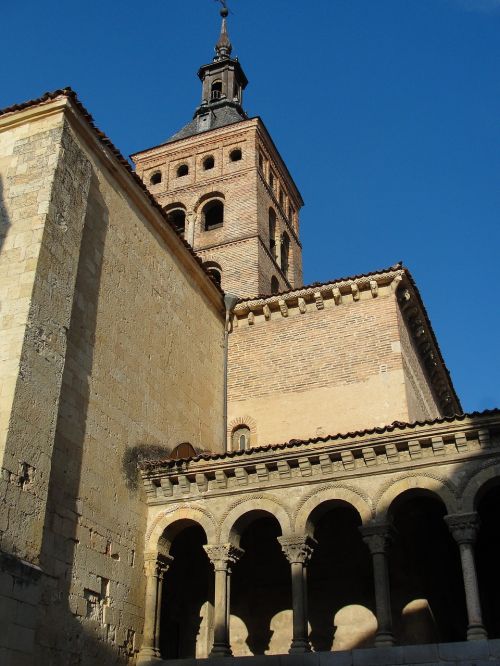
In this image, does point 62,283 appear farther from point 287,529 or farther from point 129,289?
point 287,529

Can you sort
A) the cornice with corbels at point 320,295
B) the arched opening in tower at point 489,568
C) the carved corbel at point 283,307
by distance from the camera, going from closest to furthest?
the arched opening in tower at point 489,568 < the cornice with corbels at point 320,295 < the carved corbel at point 283,307

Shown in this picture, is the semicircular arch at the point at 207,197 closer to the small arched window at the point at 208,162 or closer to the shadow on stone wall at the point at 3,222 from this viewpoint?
the small arched window at the point at 208,162

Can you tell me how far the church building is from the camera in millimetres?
10672

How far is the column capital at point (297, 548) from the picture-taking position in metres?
12.2

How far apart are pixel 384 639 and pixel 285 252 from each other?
18487 mm

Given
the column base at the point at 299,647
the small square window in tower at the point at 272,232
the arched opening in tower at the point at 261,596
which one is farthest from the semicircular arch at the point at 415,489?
the small square window in tower at the point at 272,232

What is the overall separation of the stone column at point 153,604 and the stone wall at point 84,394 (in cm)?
16

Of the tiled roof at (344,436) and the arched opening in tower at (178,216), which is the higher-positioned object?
the arched opening in tower at (178,216)

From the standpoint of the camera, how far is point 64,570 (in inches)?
420

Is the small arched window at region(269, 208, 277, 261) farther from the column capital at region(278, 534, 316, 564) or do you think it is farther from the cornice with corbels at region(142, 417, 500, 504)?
the column capital at region(278, 534, 316, 564)

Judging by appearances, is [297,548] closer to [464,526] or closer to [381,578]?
[381,578]

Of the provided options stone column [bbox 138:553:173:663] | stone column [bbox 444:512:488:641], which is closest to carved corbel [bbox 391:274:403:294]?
stone column [bbox 444:512:488:641]

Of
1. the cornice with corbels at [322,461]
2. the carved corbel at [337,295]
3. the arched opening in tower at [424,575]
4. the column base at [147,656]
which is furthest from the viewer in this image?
the carved corbel at [337,295]

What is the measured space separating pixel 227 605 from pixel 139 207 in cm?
742
